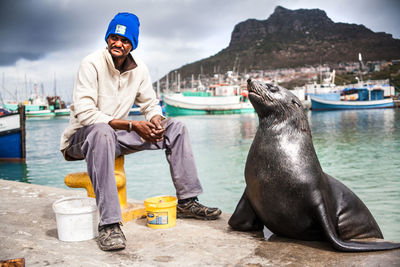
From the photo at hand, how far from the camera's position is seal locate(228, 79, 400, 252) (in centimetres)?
232

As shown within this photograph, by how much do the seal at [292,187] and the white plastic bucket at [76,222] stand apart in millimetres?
1073

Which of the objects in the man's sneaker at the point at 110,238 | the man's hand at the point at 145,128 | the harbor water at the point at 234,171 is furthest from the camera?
the harbor water at the point at 234,171

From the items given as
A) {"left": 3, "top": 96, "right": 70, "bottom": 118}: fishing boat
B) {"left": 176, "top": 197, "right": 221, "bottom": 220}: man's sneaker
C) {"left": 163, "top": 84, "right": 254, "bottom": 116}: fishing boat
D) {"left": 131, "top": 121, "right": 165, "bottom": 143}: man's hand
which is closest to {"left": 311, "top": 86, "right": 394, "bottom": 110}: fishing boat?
{"left": 163, "top": 84, "right": 254, "bottom": 116}: fishing boat

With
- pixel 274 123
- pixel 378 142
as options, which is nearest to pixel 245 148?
pixel 378 142

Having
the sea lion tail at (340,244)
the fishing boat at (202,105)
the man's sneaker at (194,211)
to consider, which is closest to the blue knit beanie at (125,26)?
the man's sneaker at (194,211)

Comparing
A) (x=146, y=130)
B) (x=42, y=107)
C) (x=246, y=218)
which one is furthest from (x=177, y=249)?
(x=42, y=107)

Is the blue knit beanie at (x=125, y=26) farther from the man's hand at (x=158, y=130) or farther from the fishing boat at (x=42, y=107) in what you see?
the fishing boat at (x=42, y=107)

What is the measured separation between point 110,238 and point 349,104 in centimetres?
4883

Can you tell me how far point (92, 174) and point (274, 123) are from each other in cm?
130

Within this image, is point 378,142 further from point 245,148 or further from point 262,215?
point 262,215

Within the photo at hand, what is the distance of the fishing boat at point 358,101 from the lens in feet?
151

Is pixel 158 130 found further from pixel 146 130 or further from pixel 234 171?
pixel 234 171

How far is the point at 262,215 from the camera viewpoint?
8.19ft

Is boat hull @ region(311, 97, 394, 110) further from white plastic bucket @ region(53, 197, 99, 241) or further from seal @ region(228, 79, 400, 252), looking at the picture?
white plastic bucket @ region(53, 197, 99, 241)
